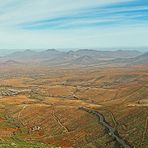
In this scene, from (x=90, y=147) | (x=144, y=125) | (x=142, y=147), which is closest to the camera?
(x=142, y=147)

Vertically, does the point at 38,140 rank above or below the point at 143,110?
below

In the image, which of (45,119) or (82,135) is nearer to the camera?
(82,135)

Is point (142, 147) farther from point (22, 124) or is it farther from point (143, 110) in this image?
point (22, 124)

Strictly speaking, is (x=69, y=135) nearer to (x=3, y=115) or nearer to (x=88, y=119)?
(x=88, y=119)

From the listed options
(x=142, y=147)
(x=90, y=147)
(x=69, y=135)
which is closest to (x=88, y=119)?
(x=69, y=135)

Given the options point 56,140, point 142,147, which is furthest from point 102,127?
point 142,147

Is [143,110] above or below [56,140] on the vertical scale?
above

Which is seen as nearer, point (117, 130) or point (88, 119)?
point (117, 130)

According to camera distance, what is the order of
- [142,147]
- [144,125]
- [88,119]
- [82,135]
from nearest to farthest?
1. [142,147]
2. [144,125]
3. [82,135]
4. [88,119]

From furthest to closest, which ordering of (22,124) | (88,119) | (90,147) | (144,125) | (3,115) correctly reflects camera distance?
1. (3,115)
2. (22,124)
3. (88,119)
4. (144,125)
5. (90,147)
